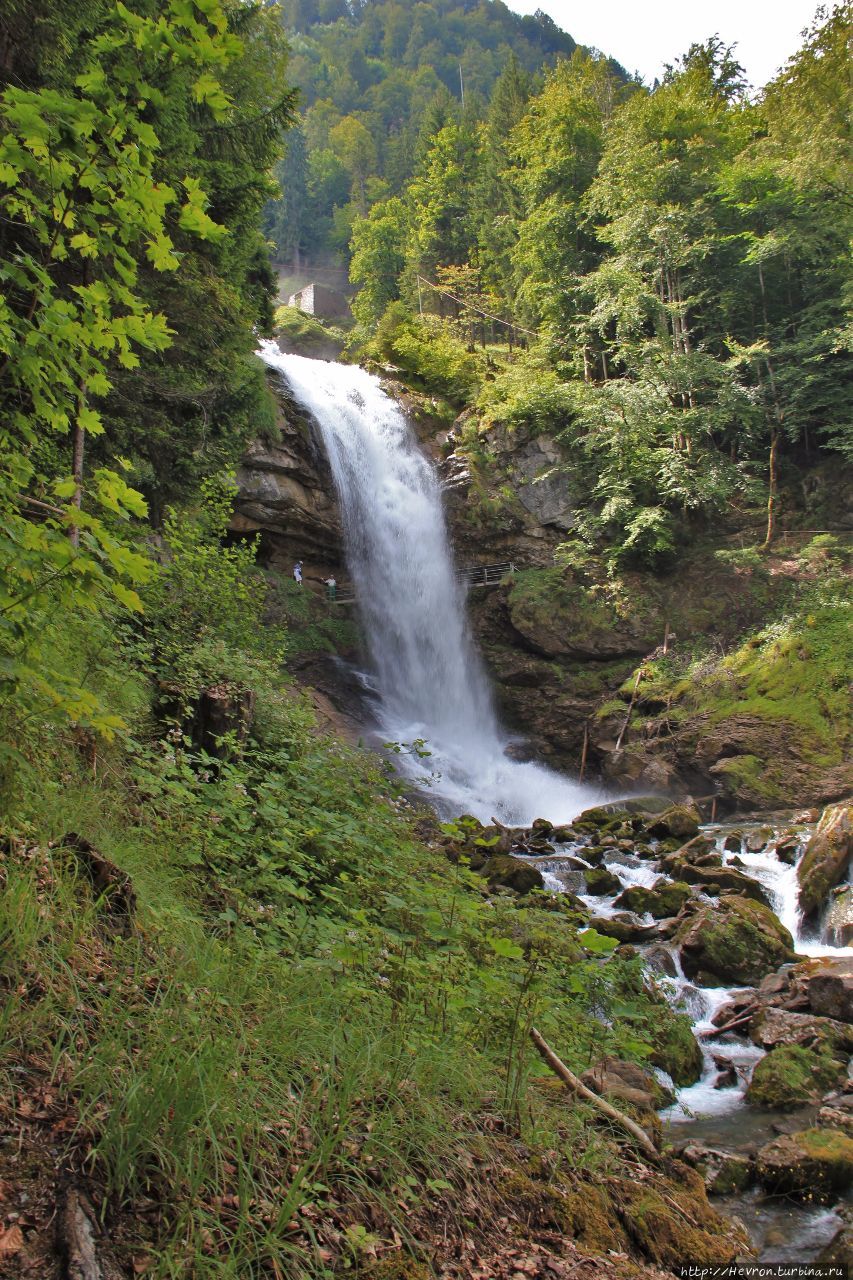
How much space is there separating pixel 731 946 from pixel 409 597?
13.5m

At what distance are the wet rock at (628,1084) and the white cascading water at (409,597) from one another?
1222 cm

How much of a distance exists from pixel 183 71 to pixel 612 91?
3342cm

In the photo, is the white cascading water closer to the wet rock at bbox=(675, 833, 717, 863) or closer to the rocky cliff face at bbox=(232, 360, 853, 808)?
the rocky cliff face at bbox=(232, 360, 853, 808)

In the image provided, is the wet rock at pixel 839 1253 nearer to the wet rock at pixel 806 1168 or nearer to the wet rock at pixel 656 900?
the wet rock at pixel 806 1168

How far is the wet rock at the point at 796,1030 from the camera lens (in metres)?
6.35

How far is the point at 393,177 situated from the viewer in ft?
167

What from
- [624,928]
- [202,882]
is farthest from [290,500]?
[202,882]

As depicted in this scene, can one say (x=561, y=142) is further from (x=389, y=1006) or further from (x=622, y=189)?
(x=389, y=1006)

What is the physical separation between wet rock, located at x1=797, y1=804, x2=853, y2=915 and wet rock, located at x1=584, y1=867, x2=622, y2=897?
2.39m

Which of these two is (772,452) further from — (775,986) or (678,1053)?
(678,1053)

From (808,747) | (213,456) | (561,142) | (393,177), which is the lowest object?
(808,747)

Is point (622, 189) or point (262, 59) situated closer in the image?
point (262, 59)

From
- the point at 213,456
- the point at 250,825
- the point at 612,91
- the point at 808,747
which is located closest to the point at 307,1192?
the point at 250,825

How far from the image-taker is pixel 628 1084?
458 centimetres
